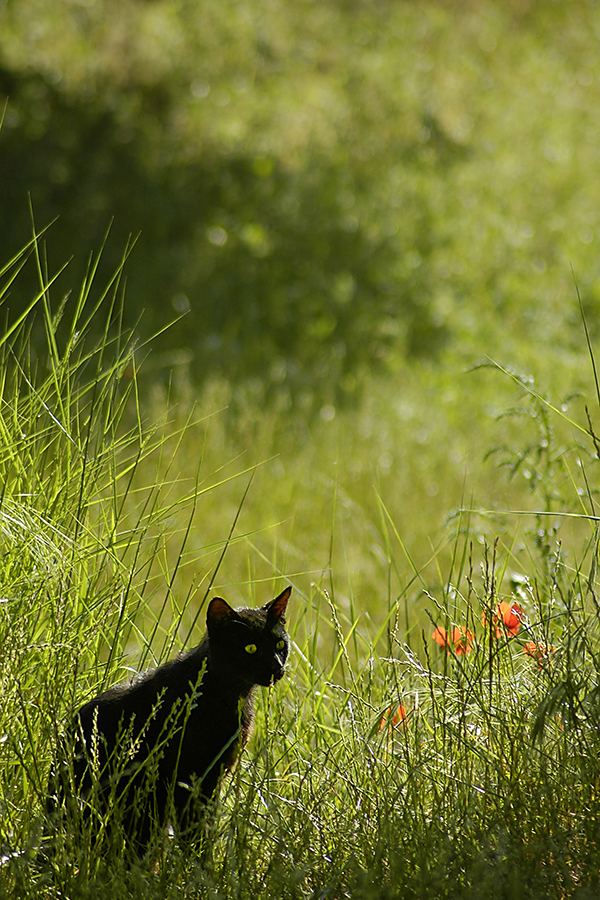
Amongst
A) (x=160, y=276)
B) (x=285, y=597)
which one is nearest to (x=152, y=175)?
(x=160, y=276)

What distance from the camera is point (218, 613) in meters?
2.13

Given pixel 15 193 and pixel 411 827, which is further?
pixel 15 193

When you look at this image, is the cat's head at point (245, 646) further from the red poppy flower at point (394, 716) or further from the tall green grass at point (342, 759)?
the red poppy flower at point (394, 716)

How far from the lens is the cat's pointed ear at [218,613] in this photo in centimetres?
211

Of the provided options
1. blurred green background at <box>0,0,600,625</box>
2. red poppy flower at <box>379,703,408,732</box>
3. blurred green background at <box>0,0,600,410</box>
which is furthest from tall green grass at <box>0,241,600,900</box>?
blurred green background at <box>0,0,600,410</box>

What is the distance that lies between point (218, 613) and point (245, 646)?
4.2 inches

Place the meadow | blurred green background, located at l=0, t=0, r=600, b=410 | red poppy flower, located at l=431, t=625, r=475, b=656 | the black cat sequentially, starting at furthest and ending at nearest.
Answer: blurred green background, located at l=0, t=0, r=600, b=410 → red poppy flower, located at l=431, t=625, r=475, b=656 → the black cat → the meadow

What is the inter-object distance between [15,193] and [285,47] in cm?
414

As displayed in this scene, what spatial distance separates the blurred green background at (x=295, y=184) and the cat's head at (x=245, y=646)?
486 centimetres

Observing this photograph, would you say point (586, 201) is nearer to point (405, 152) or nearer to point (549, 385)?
point (405, 152)

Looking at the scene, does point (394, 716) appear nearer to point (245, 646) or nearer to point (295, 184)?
point (245, 646)

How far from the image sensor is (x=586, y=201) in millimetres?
10609

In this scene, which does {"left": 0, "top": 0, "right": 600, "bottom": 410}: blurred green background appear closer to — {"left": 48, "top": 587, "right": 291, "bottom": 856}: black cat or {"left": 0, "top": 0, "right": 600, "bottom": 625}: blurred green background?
{"left": 0, "top": 0, "right": 600, "bottom": 625}: blurred green background

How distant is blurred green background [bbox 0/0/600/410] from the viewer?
8.34m
